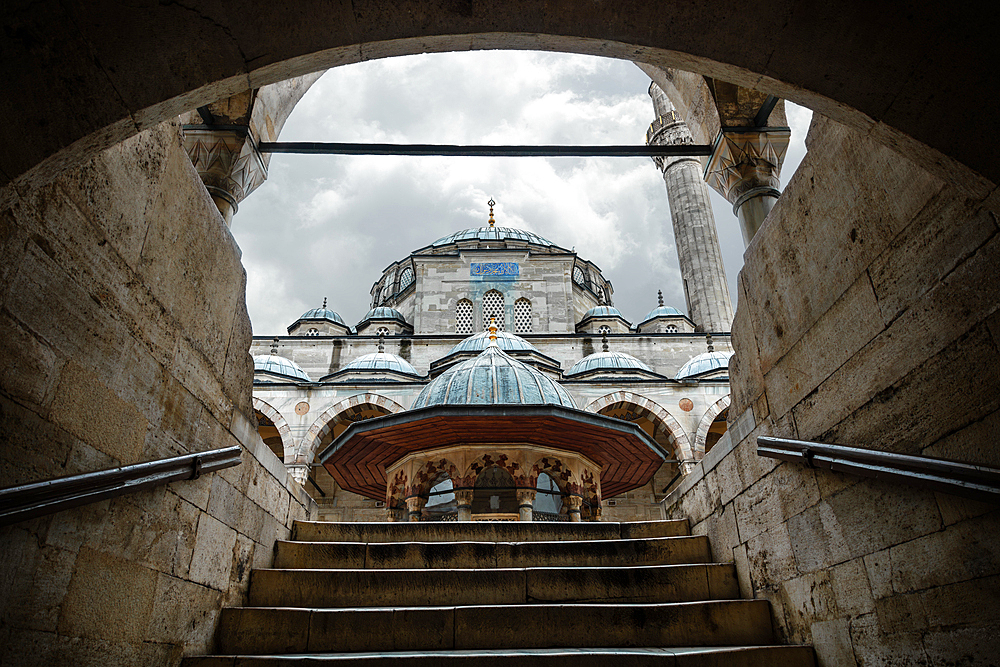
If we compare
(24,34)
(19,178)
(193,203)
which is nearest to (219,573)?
(193,203)

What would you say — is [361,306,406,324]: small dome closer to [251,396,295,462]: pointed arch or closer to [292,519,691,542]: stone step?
[251,396,295,462]: pointed arch

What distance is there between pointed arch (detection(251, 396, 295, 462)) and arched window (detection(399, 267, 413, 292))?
43.1ft

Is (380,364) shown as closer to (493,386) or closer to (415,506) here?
(493,386)

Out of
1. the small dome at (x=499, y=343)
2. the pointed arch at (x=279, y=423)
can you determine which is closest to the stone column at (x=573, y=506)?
the small dome at (x=499, y=343)

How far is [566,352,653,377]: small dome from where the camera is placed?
21.4 meters

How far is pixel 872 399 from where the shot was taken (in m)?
2.70

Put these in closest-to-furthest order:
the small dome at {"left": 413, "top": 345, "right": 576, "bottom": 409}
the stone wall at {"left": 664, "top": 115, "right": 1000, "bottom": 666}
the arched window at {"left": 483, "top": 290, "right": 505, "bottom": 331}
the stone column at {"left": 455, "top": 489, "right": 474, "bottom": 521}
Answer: the stone wall at {"left": 664, "top": 115, "right": 1000, "bottom": 666}
the stone column at {"left": 455, "top": 489, "right": 474, "bottom": 521}
the small dome at {"left": 413, "top": 345, "right": 576, "bottom": 409}
the arched window at {"left": 483, "top": 290, "right": 505, "bottom": 331}

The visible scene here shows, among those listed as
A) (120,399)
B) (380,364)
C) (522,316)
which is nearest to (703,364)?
(522,316)

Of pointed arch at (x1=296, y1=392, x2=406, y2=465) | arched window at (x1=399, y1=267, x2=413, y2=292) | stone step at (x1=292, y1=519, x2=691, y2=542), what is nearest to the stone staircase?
stone step at (x1=292, y1=519, x2=691, y2=542)

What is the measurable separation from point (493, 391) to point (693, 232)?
22.0 meters

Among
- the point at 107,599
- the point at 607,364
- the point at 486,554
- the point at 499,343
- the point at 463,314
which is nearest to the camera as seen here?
the point at 107,599

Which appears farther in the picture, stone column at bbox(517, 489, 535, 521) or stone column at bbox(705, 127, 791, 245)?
stone column at bbox(517, 489, 535, 521)

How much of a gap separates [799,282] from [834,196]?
51 centimetres

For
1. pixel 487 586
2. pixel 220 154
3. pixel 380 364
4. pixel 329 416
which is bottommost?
pixel 487 586
